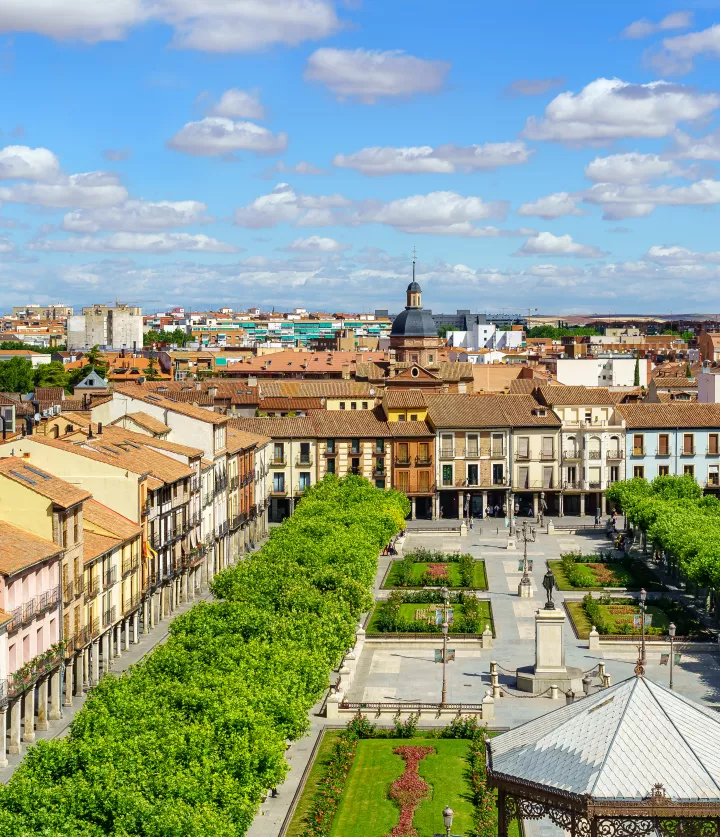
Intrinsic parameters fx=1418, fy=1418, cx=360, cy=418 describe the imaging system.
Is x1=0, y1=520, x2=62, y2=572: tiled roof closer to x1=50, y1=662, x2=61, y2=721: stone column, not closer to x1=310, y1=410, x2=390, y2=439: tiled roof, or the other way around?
x1=50, y1=662, x2=61, y2=721: stone column

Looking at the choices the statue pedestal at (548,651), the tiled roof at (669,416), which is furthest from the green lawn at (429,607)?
the tiled roof at (669,416)

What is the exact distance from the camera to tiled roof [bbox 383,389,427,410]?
4921 inches

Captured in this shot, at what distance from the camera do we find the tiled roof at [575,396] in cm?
12325

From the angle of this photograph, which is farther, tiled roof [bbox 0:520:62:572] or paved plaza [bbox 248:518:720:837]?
tiled roof [bbox 0:520:62:572]

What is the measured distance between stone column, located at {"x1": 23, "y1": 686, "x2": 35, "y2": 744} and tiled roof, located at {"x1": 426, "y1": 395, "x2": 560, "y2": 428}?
7281 cm

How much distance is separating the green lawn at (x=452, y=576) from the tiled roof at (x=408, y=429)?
27612 millimetres

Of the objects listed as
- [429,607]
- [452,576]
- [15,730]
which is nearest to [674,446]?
[452,576]

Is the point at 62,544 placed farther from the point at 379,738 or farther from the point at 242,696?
the point at 242,696

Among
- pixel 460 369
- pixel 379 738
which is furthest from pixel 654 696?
pixel 460 369

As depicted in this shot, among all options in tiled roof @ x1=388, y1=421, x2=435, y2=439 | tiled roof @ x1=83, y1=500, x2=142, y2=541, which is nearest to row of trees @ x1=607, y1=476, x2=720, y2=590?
tiled roof @ x1=388, y1=421, x2=435, y2=439

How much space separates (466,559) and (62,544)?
39.8 metres

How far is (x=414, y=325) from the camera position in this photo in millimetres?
176000

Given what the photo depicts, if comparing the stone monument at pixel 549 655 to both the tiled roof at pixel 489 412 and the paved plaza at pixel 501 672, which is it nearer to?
the paved plaza at pixel 501 672

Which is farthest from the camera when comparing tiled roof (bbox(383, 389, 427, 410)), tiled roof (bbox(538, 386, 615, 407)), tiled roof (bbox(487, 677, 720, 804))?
tiled roof (bbox(383, 389, 427, 410))
